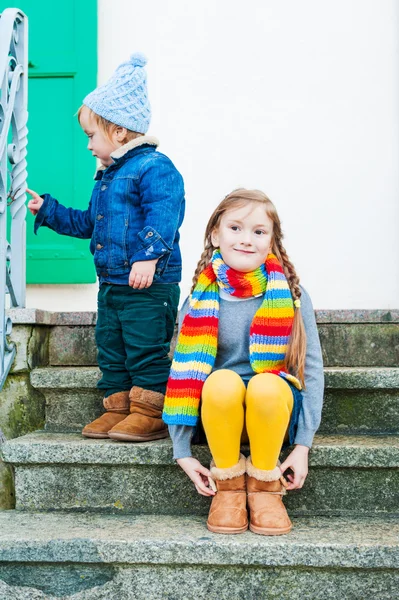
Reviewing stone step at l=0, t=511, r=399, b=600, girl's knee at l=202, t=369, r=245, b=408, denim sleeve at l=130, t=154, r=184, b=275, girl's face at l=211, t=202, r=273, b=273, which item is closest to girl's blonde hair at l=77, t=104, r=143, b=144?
denim sleeve at l=130, t=154, r=184, b=275

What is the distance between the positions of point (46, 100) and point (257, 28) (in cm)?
106

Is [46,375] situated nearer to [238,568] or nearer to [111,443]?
[111,443]

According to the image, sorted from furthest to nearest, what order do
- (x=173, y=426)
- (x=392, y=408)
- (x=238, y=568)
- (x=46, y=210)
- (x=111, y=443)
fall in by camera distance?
(x=46, y=210) → (x=392, y=408) → (x=111, y=443) → (x=173, y=426) → (x=238, y=568)

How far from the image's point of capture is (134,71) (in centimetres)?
221

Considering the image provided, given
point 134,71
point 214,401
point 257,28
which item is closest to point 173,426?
point 214,401

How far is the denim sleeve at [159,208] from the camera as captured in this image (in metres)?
2.04

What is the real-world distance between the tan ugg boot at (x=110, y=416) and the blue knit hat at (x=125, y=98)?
87 cm

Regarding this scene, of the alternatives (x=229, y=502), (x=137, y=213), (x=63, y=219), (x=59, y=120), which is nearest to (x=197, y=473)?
(x=229, y=502)

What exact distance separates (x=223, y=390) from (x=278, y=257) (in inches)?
18.3

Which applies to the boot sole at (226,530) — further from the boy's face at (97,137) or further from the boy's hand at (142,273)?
the boy's face at (97,137)

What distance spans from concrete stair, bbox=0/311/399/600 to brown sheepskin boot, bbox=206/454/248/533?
34mm

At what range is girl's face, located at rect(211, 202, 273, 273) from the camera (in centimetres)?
188

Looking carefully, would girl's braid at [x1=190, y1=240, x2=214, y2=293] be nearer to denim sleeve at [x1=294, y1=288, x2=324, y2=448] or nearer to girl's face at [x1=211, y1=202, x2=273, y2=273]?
girl's face at [x1=211, y1=202, x2=273, y2=273]

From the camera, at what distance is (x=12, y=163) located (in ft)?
7.61
